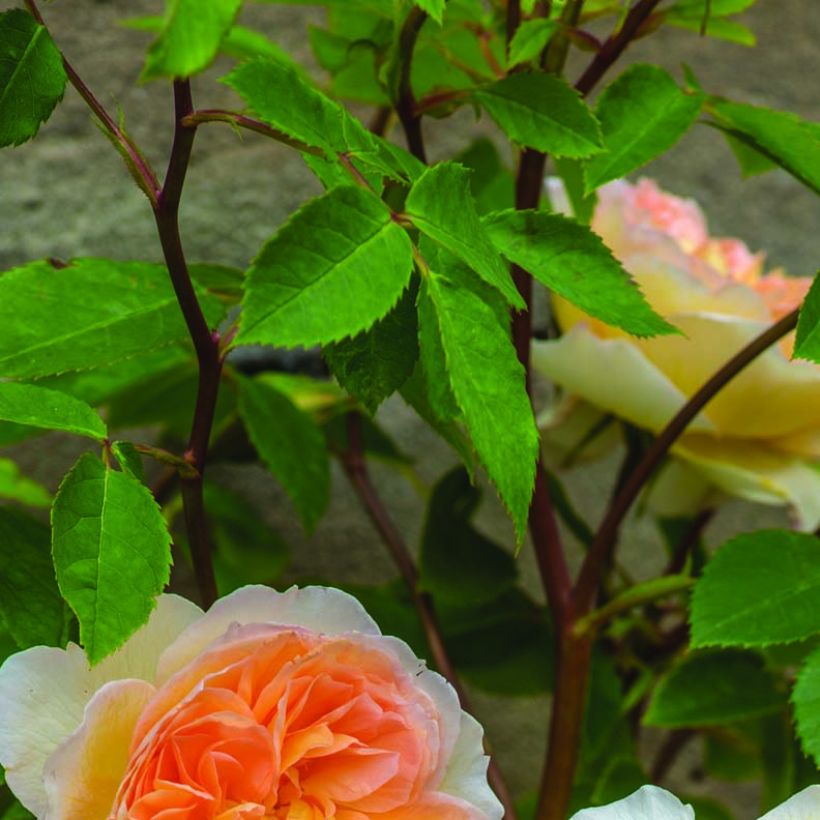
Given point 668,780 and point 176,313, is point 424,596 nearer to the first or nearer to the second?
point 176,313

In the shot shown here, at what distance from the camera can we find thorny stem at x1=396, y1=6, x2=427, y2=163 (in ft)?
0.94

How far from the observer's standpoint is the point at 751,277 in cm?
47

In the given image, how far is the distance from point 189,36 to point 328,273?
61mm

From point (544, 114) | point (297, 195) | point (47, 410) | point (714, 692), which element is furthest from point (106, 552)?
point (297, 195)

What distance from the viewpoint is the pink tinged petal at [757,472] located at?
41 cm

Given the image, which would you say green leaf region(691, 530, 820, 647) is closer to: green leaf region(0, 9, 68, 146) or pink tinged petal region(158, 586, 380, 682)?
pink tinged petal region(158, 586, 380, 682)

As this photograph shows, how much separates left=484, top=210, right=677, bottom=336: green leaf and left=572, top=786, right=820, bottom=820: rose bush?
11cm

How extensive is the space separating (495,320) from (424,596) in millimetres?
240

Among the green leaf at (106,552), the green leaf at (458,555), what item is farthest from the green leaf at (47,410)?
the green leaf at (458,555)

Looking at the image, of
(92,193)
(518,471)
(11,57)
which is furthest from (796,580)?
(92,193)

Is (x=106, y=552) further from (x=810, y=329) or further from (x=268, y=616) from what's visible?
(x=810, y=329)

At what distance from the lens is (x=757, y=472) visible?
423 mm

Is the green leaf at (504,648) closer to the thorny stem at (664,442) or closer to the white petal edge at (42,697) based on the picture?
the thorny stem at (664,442)

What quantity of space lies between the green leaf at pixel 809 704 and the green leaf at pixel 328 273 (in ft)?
0.49
